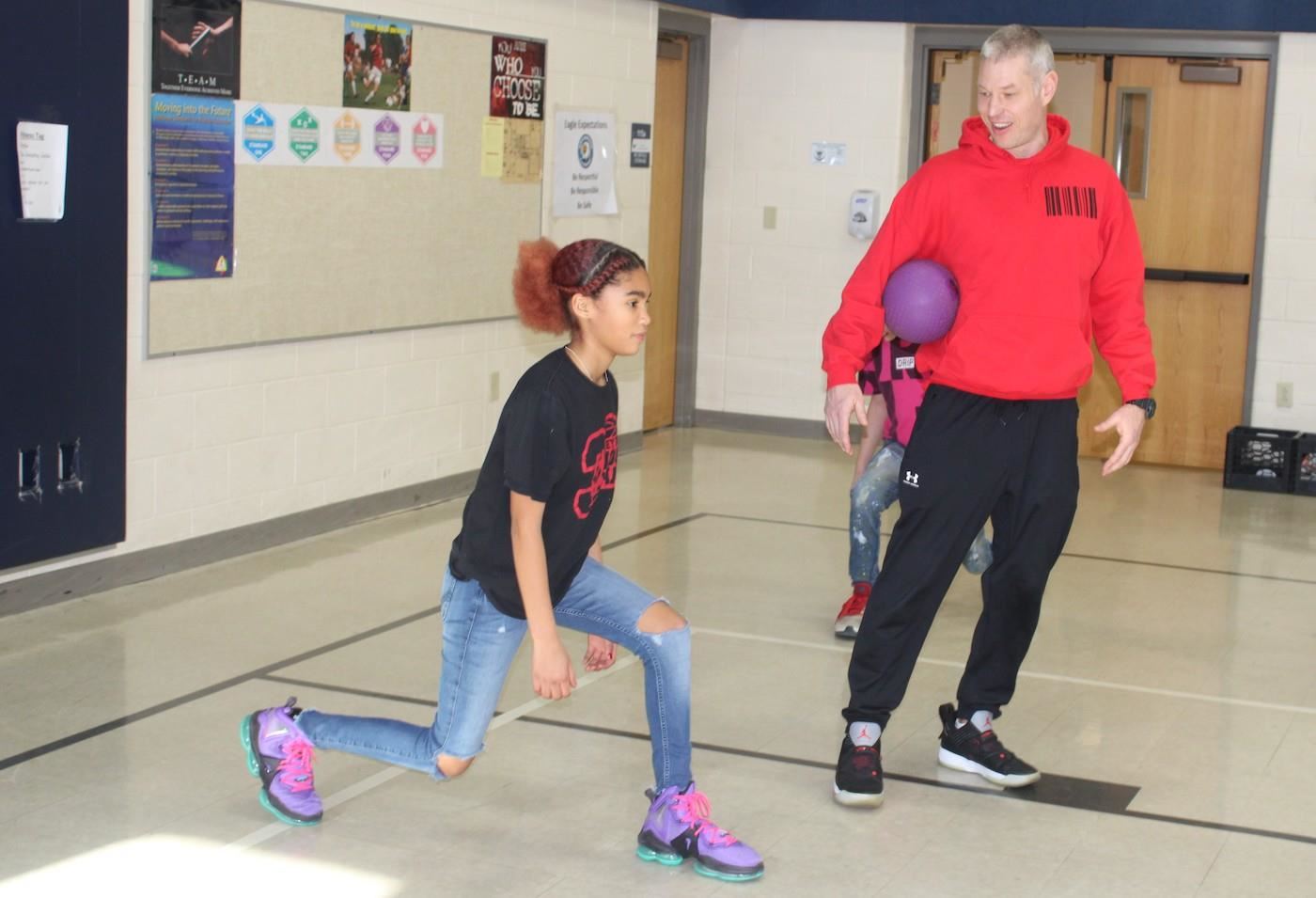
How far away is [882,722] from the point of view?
3848 millimetres

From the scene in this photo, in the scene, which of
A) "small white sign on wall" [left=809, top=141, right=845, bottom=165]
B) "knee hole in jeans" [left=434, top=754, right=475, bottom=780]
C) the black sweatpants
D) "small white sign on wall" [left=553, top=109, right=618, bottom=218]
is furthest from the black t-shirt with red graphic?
"small white sign on wall" [left=809, top=141, right=845, bottom=165]

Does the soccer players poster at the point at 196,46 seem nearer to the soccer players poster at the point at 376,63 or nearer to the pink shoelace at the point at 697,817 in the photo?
the soccer players poster at the point at 376,63

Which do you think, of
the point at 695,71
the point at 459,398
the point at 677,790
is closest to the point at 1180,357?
the point at 695,71

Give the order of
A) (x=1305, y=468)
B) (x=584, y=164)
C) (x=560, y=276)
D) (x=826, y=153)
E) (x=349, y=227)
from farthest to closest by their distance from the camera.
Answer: (x=826, y=153) → (x=1305, y=468) → (x=584, y=164) → (x=349, y=227) → (x=560, y=276)

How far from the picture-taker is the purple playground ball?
3.76 metres

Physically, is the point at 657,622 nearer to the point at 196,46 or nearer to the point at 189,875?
the point at 189,875

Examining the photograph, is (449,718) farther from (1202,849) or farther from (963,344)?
(1202,849)

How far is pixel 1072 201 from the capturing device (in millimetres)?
3723

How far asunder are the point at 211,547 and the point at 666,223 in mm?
4203

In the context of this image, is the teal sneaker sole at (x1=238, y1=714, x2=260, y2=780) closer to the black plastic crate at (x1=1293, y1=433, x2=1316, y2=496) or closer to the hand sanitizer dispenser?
the black plastic crate at (x1=1293, y1=433, x2=1316, y2=496)

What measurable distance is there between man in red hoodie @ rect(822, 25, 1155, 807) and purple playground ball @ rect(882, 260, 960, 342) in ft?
0.09

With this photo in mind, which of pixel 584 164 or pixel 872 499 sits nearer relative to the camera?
pixel 872 499

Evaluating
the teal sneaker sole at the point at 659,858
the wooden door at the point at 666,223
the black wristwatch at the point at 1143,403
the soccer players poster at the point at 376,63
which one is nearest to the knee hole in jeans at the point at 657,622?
the teal sneaker sole at the point at 659,858

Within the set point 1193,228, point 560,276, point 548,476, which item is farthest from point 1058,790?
point 1193,228
